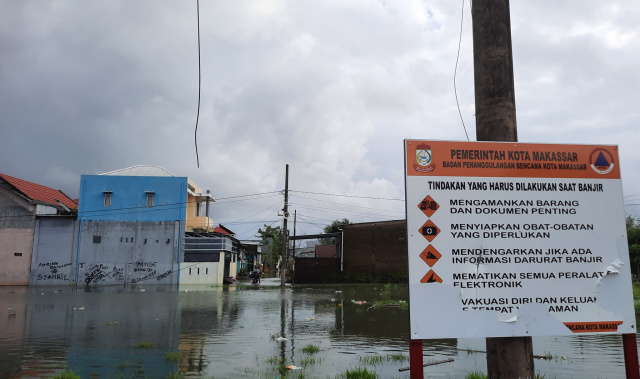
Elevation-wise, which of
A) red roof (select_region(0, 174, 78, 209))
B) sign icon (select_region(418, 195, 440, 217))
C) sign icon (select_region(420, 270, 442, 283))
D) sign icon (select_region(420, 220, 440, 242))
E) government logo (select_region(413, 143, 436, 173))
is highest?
red roof (select_region(0, 174, 78, 209))

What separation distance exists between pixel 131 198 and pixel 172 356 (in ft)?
107

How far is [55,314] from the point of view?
14.9 m

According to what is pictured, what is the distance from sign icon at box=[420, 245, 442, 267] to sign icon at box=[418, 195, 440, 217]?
29 cm

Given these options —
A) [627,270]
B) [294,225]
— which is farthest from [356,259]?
[627,270]

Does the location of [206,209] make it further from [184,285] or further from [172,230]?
[184,285]

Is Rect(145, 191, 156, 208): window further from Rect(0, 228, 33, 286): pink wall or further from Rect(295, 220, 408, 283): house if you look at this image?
Rect(295, 220, 408, 283): house

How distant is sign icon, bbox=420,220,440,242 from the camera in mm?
3816

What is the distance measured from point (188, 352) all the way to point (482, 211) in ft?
21.0

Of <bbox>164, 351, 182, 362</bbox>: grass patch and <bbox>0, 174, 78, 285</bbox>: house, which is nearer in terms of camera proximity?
<bbox>164, 351, 182, 362</bbox>: grass patch

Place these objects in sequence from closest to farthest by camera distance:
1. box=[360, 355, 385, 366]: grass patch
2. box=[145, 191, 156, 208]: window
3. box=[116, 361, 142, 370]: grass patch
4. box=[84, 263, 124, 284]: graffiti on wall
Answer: box=[116, 361, 142, 370]: grass patch < box=[360, 355, 385, 366]: grass patch < box=[84, 263, 124, 284]: graffiti on wall < box=[145, 191, 156, 208]: window

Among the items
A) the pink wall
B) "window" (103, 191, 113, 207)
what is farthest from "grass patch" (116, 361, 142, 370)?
the pink wall

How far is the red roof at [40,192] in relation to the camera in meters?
37.1

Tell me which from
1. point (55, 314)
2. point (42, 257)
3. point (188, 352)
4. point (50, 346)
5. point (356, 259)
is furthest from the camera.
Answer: point (356, 259)

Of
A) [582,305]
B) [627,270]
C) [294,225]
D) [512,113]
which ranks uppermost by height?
[294,225]
